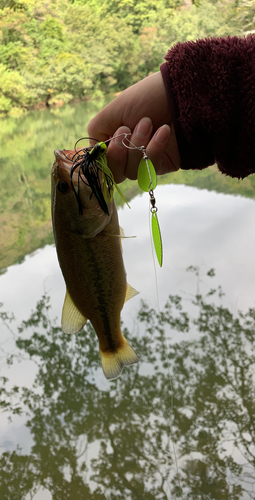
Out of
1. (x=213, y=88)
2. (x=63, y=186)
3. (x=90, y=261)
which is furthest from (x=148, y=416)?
(x=213, y=88)

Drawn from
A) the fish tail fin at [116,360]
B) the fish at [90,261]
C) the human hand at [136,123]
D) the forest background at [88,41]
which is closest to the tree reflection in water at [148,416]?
the fish tail fin at [116,360]

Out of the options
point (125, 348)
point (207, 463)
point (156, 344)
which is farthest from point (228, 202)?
point (125, 348)

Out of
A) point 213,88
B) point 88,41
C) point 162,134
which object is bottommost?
point 162,134

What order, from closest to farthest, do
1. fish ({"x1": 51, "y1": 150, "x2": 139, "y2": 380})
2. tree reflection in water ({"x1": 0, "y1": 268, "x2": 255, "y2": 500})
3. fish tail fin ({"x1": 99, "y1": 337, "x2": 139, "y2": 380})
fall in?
1. fish ({"x1": 51, "y1": 150, "x2": 139, "y2": 380})
2. fish tail fin ({"x1": 99, "y1": 337, "x2": 139, "y2": 380})
3. tree reflection in water ({"x1": 0, "y1": 268, "x2": 255, "y2": 500})

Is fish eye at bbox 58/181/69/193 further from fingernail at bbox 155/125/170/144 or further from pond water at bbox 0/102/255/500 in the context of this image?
pond water at bbox 0/102/255/500

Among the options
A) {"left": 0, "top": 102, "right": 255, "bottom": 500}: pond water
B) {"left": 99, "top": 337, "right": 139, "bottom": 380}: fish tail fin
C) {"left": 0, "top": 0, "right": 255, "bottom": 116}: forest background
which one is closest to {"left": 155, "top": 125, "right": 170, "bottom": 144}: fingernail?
{"left": 99, "top": 337, "right": 139, "bottom": 380}: fish tail fin

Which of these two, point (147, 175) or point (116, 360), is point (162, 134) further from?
point (116, 360)
